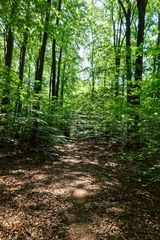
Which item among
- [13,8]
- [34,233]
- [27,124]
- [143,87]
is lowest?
[34,233]

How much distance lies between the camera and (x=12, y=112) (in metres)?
10.9

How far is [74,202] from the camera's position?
254 inches

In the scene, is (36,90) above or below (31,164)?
above

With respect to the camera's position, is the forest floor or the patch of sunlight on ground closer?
the patch of sunlight on ground

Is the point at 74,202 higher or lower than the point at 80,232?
higher

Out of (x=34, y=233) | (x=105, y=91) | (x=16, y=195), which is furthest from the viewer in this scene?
(x=105, y=91)

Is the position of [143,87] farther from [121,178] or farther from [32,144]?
[32,144]

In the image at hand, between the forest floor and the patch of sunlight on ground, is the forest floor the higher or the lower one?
the higher one

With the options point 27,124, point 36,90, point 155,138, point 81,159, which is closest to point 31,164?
point 27,124

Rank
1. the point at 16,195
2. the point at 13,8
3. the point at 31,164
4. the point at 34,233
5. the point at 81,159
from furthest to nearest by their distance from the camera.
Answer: the point at 81,159 < the point at 31,164 < the point at 13,8 < the point at 16,195 < the point at 34,233

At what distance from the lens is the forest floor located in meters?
5.16

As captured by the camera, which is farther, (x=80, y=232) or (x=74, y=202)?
A: (x=74, y=202)

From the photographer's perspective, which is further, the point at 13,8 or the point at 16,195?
the point at 13,8

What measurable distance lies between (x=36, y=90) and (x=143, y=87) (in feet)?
20.6
